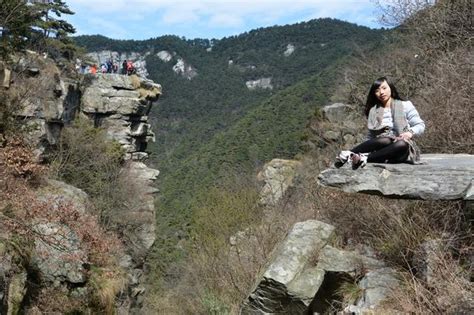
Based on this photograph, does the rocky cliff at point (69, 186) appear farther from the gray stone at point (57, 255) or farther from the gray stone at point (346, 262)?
the gray stone at point (346, 262)

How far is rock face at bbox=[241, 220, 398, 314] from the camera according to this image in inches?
273

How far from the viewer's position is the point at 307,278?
23.3 feet

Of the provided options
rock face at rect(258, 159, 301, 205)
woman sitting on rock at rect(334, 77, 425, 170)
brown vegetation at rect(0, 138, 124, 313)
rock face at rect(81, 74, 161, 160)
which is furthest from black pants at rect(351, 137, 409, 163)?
rock face at rect(81, 74, 161, 160)

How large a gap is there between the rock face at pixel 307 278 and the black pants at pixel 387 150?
5.33 ft

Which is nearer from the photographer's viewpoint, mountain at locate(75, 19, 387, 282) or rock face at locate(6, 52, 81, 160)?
rock face at locate(6, 52, 81, 160)

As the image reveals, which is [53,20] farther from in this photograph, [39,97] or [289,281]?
[289,281]

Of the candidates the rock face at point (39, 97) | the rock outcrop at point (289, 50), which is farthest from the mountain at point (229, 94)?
the rock face at point (39, 97)

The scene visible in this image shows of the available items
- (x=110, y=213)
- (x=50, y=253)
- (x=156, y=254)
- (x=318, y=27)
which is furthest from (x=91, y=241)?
(x=318, y=27)

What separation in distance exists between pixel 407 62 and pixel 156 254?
21.3m

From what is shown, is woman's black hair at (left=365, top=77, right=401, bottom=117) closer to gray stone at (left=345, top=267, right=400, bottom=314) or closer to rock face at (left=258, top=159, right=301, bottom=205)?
gray stone at (left=345, top=267, right=400, bottom=314)

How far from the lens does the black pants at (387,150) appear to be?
19.1 ft

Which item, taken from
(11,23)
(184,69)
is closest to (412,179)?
(11,23)

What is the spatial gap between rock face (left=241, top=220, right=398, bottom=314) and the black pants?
5.33 ft

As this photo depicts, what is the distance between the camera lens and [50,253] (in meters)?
12.2
